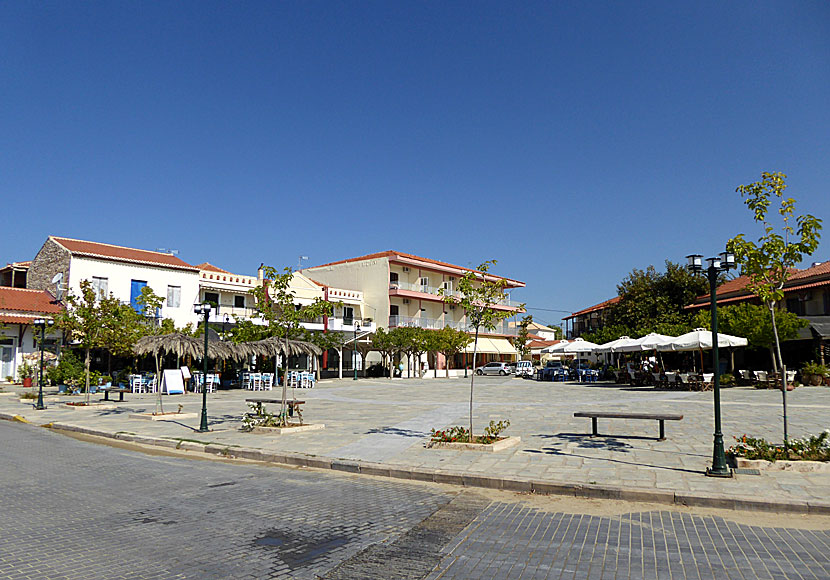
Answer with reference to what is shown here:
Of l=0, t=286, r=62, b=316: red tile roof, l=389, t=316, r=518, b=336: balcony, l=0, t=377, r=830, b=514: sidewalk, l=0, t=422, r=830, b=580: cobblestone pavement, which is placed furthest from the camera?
l=389, t=316, r=518, b=336: balcony

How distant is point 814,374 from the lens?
27.2 m

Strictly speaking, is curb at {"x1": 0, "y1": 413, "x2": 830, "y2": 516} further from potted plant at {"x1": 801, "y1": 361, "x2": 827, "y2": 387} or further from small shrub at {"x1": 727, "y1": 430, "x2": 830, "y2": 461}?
potted plant at {"x1": 801, "y1": 361, "x2": 827, "y2": 387}

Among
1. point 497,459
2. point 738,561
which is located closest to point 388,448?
point 497,459

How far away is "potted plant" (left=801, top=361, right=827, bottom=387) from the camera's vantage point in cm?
2700

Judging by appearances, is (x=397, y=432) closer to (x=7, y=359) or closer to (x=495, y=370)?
(x=7, y=359)

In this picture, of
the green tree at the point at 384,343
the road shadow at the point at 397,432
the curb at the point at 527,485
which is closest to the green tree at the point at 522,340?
the green tree at the point at 384,343

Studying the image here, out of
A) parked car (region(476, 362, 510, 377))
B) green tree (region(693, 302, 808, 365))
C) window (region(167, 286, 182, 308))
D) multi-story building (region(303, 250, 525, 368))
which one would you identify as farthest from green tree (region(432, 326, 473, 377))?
green tree (region(693, 302, 808, 365))

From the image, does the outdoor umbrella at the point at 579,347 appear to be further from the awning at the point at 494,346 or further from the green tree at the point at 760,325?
the awning at the point at 494,346

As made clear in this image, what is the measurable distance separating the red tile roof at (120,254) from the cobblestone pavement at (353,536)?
29880mm

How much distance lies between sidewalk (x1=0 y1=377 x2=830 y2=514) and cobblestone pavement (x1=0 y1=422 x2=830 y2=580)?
576 mm

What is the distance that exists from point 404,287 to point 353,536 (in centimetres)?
4791

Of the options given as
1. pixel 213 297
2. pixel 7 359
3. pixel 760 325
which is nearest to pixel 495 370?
pixel 213 297

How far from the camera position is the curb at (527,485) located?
7195 mm

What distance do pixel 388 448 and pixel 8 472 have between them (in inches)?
247
